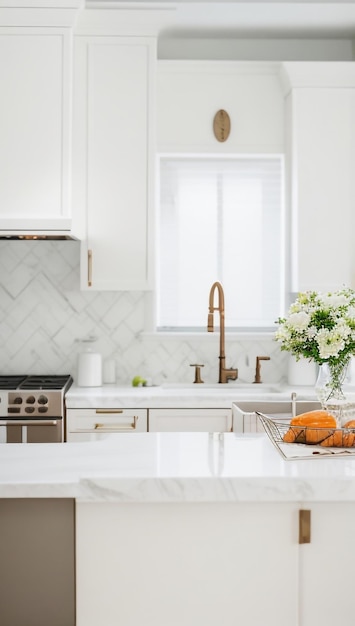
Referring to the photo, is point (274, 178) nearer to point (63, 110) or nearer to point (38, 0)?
point (63, 110)

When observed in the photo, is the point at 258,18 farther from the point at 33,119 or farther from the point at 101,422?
the point at 101,422

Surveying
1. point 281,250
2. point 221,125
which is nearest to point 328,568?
point 281,250

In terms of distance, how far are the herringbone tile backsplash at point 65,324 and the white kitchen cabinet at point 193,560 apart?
8.05 feet

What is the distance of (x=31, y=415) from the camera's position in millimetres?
3758

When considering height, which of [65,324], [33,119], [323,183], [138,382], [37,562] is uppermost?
[33,119]

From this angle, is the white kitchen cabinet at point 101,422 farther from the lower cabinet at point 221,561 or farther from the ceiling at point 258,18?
the ceiling at point 258,18

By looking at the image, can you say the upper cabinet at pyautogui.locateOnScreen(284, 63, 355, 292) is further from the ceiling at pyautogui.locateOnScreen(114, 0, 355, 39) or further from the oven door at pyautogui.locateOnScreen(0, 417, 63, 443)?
the oven door at pyautogui.locateOnScreen(0, 417, 63, 443)

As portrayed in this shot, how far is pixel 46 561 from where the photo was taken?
2.07m

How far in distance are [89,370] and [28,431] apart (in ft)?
1.86

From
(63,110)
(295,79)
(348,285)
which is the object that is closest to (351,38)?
(295,79)

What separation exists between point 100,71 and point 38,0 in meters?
0.49

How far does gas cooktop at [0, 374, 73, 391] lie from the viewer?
3.84 meters

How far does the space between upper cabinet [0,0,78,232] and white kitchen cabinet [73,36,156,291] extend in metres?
0.22

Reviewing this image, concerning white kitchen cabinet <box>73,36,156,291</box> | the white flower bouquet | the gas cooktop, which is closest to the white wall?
white kitchen cabinet <box>73,36,156,291</box>
